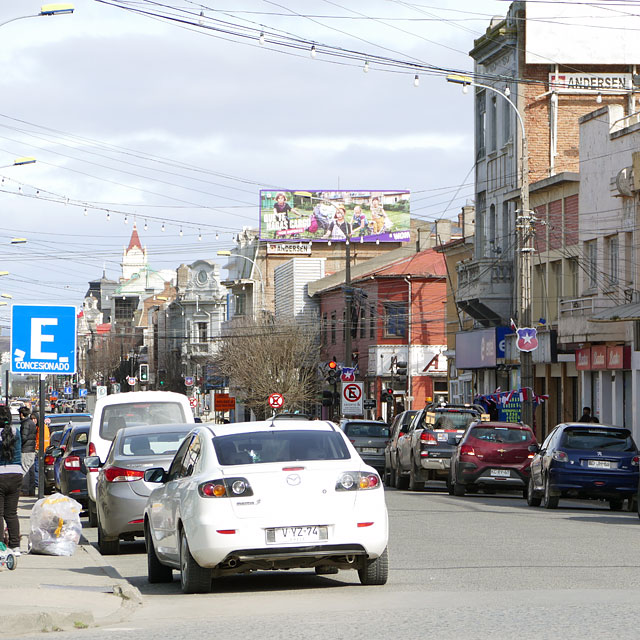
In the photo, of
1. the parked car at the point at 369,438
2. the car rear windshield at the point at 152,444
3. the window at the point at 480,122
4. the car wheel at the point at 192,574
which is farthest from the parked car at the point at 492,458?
the window at the point at 480,122

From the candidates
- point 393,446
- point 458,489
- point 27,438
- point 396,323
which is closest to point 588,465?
point 458,489

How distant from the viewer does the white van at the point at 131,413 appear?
69.4 ft

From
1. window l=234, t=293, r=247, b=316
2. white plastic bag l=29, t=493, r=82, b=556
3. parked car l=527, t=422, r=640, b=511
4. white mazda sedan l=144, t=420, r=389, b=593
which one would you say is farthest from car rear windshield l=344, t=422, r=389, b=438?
window l=234, t=293, r=247, b=316

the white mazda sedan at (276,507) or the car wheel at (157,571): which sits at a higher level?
the white mazda sedan at (276,507)

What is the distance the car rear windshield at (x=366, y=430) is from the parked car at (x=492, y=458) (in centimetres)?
872

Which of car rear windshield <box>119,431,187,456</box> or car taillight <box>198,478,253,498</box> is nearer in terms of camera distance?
car taillight <box>198,478,253,498</box>

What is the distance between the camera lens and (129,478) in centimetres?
1662

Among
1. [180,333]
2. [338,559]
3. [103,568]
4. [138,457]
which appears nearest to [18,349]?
[138,457]

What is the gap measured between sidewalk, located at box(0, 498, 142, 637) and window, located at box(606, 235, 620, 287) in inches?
1148

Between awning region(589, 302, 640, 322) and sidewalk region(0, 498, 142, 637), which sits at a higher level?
awning region(589, 302, 640, 322)

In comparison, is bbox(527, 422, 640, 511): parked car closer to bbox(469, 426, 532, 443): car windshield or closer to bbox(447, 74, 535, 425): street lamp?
bbox(469, 426, 532, 443): car windshield

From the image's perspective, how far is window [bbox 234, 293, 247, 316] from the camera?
9925 centimetres

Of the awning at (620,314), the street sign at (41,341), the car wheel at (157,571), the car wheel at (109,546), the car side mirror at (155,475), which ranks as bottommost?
the car wheel at (109,546)

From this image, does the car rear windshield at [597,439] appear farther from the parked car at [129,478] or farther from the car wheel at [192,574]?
the car wheel at [192,574]
